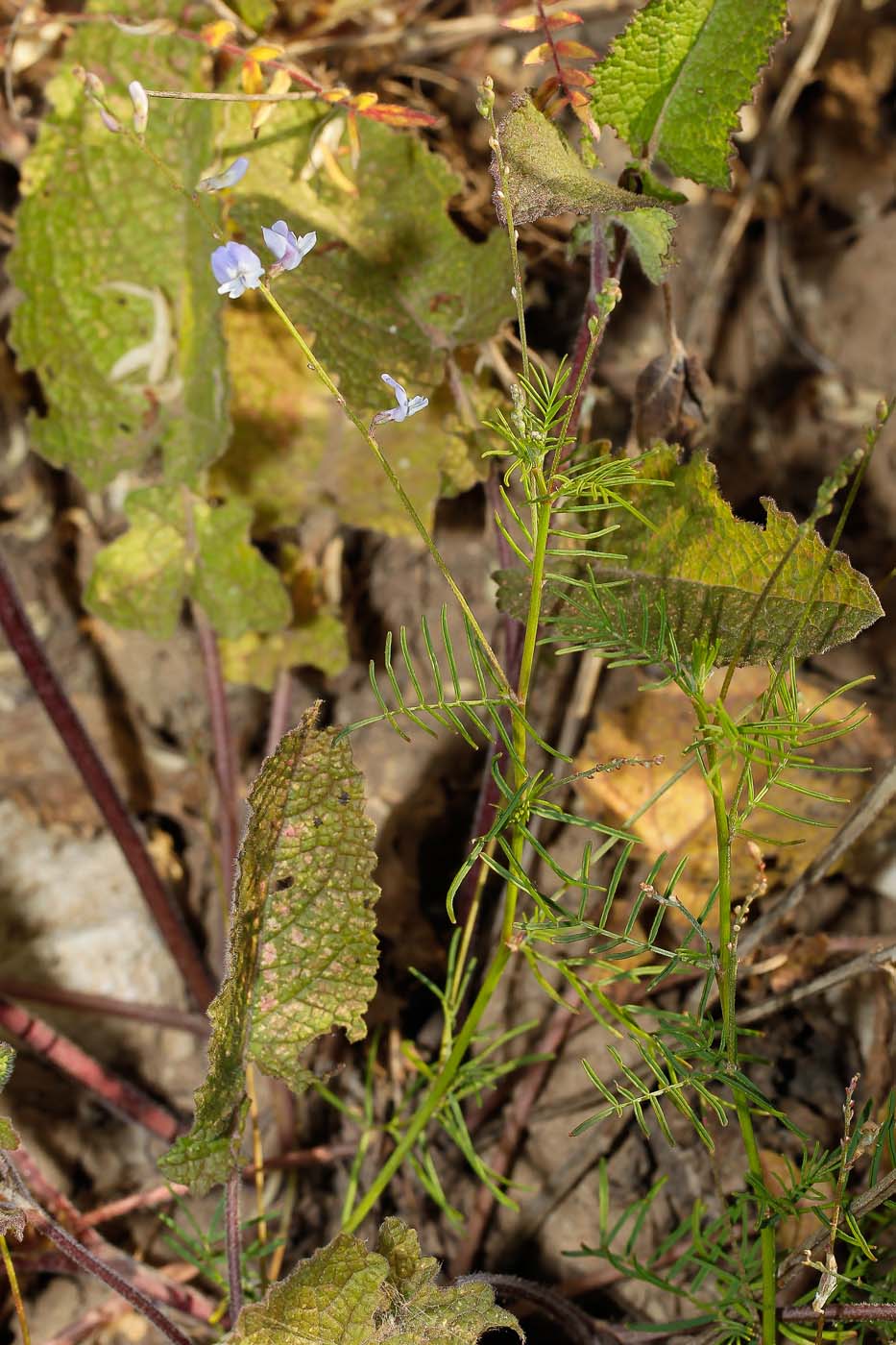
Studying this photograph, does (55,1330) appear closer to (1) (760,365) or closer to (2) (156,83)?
(2) (156,83)

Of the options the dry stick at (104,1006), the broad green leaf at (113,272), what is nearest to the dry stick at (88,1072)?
the dry stick at (104,1006)

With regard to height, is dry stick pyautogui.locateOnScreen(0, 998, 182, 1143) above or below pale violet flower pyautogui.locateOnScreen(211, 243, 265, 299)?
below

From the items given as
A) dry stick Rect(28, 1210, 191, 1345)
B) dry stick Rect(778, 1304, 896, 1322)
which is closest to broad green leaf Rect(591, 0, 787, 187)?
dry stick Rect(778, 1304, 896, 1322)

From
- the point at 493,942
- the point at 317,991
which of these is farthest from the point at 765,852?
the point at 317,991

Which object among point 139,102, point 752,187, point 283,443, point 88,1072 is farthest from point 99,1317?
point 752,187

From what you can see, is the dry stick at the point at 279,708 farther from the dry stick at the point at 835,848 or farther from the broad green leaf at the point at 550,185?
the broad green leaf at the point at 550,185

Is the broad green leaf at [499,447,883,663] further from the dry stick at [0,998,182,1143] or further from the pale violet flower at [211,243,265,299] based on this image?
the dry stick at [0,998,182,1143]
